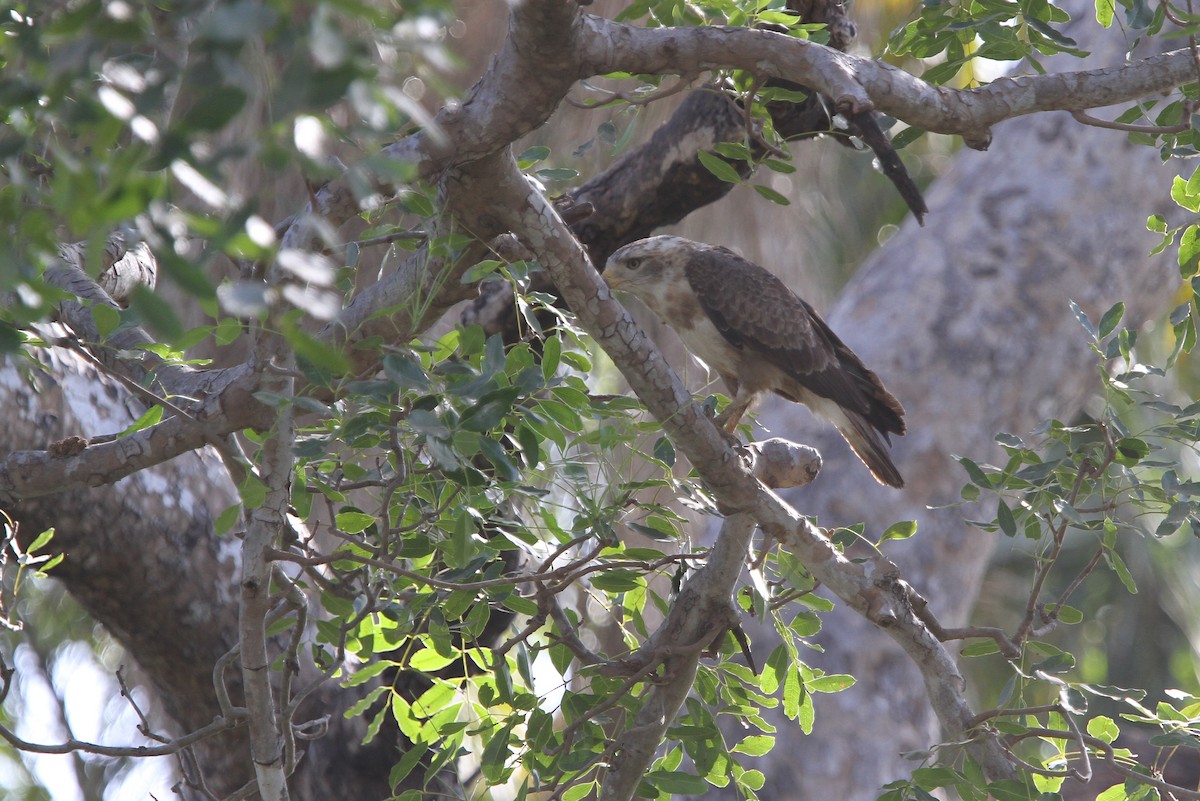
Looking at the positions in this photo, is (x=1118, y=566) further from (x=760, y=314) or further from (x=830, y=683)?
(x=760, y=314)

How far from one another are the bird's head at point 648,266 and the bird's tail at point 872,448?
2.77 ft

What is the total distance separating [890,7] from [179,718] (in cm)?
664

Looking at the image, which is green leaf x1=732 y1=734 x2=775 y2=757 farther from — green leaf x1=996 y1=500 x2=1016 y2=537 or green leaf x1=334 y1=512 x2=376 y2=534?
green leaf x1=334 y1=512 x2=376 y2=534

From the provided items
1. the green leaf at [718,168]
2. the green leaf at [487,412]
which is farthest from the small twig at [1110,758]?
the green leaf at [718,168]

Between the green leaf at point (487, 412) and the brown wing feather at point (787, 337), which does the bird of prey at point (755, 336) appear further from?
the green leaf at point (487, 412)

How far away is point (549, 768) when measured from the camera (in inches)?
95.8

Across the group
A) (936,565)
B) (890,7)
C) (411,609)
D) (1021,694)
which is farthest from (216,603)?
(890,7)

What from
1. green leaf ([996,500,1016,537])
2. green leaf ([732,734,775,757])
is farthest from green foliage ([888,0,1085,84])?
green leaf ([732,734,775,757])

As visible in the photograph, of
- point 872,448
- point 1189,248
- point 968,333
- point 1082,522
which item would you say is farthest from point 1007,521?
point 968,333

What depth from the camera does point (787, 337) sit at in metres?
3.96

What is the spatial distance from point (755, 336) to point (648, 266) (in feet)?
1.63

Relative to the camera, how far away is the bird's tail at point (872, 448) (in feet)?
12.5

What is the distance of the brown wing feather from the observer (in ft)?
13.0

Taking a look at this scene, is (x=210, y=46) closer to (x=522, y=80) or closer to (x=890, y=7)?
(x=522, y=80)
